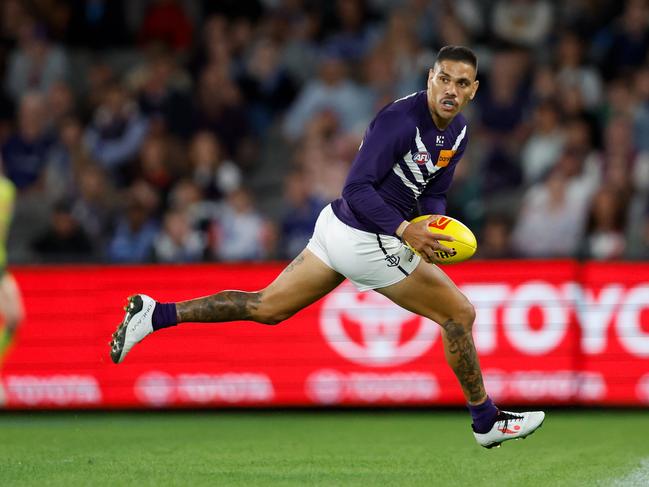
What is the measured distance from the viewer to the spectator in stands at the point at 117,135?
544 inches

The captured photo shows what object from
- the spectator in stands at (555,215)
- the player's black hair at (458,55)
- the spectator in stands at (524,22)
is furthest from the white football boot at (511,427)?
the spectator in stands at (524,22)

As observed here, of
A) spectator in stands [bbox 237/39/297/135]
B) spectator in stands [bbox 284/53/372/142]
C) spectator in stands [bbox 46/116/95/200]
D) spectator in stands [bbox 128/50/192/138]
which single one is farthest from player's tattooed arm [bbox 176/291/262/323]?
spectator in stands [bbox 237/39/297/135]

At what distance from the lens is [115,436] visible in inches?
354

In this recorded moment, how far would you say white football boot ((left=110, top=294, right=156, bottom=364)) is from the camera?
7184 millimetres

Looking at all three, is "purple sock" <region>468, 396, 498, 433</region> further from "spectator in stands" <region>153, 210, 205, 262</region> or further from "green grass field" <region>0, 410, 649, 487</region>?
"spectator in stands" <region>153, 210, 205, 262</region>

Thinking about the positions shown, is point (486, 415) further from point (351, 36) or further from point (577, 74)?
point (351, 36)

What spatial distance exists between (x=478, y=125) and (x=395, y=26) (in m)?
1.47

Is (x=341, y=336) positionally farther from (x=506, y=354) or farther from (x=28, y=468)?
(x=28, y=468)

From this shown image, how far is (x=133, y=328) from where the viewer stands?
7.20m

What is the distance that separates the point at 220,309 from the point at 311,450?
1399 millimetres

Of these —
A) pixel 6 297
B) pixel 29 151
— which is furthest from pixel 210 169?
pixel 6 297

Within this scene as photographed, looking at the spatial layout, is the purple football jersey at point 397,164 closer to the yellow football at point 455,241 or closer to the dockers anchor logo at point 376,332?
the yellow football at point 455,241

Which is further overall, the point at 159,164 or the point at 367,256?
the point at 159,164

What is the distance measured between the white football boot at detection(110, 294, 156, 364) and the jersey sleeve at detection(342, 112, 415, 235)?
1.39 m
